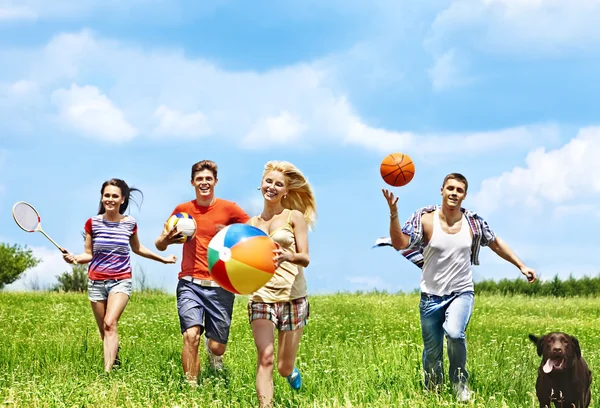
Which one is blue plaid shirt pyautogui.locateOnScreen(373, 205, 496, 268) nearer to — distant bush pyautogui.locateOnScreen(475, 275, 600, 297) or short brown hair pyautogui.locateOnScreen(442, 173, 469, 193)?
short brown hair pyautogui.locateOnScreen(442, 173, 469, 193)

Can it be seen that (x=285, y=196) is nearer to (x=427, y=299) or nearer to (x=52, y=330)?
(x=427, y=299)

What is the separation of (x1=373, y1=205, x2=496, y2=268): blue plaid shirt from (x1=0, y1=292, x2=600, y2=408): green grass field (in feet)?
4.83

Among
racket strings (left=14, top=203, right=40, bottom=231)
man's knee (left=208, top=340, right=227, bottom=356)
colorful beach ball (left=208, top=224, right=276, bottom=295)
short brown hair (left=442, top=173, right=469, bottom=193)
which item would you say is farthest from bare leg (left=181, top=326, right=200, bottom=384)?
racket strings (left=14, top=203, right=40, bottom=231)

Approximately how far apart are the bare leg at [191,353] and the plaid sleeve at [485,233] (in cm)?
339

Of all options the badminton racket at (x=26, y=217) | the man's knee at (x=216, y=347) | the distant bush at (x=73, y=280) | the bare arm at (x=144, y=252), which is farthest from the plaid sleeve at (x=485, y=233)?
the distant bush at (x=73, y=280)

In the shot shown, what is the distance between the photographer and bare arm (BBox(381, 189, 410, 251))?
750 centimetres

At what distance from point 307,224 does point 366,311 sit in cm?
1042

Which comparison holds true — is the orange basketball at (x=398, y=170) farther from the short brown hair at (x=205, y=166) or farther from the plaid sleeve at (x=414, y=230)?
the short brown hair at (x=205, y=166)

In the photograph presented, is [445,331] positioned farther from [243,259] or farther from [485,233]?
[243,259]

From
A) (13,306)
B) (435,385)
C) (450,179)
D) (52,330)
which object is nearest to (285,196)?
(450,179)

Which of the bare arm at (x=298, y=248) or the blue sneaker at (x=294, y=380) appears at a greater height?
the bare arm at (x=298, y=248)

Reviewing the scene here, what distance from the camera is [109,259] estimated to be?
972 cm

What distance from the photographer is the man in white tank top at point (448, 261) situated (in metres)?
7.81

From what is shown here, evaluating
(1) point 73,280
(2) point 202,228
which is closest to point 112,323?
(2) point 202,228
